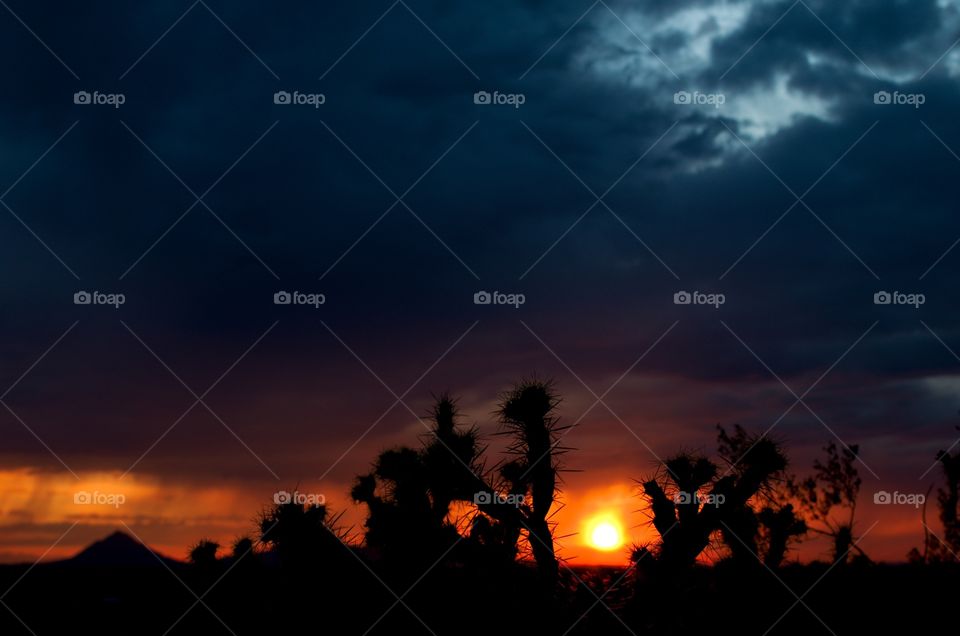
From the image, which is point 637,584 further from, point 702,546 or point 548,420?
point 548,420

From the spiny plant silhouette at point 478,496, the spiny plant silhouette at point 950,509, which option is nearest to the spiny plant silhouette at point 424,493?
the spiny plant silhouette at point 478,496

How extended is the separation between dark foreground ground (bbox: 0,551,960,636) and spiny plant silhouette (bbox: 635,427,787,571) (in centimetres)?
46

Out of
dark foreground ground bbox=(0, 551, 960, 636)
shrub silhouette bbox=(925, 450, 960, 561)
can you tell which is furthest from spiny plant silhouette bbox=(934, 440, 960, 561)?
dark foreground ground bbox=(0, 551, 960, 636)

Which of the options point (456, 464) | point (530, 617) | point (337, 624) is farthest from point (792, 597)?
point (337, 624)

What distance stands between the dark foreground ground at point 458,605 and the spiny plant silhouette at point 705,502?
462 millimetres

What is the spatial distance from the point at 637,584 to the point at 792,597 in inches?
124

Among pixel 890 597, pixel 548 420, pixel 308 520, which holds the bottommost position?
pixel 890 597

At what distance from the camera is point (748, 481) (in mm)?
10922

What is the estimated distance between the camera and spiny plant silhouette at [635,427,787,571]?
10.8 metres

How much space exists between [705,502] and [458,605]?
323cm

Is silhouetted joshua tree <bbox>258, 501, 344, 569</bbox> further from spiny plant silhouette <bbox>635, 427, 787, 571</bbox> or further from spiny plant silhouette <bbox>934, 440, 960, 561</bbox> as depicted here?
spiny plant silhouette <bbox>934, 440, 960, 561</bbox>

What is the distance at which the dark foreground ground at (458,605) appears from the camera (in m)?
10.6

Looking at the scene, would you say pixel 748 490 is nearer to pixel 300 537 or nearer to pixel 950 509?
pixel 300 537

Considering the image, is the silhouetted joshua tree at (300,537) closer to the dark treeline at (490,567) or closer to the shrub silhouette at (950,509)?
the dark treeline at (490,567)
